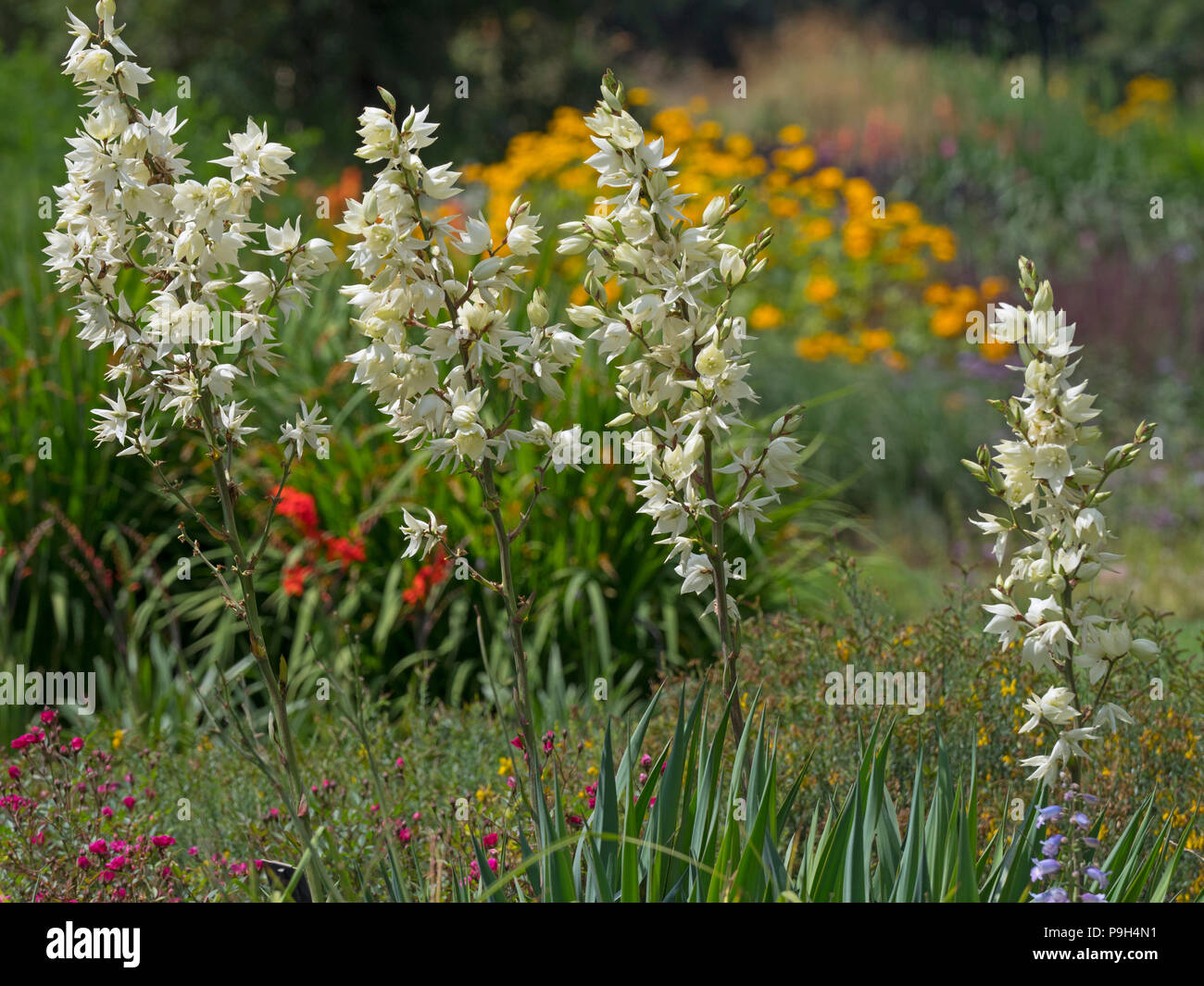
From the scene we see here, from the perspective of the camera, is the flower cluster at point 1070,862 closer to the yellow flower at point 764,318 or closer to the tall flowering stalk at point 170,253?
the tall flowering stalk at point 170,253

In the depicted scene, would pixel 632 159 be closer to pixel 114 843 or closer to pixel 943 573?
pixel 114 843

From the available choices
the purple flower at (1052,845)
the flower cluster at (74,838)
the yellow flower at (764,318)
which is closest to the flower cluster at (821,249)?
the yellow flower at (764,318)

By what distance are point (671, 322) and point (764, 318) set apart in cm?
595

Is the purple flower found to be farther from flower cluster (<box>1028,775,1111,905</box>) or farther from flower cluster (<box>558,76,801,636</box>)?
flower cluster (<box>558,76,801,636</box>)

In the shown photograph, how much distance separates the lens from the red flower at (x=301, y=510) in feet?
13.8

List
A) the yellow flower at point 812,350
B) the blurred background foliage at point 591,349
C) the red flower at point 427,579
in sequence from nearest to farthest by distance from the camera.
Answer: the red flower at point 427,579
the blurred background foliage at point 591,349
the yellow flower at point 812,350

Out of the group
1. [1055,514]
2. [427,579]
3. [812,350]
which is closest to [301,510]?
[427,579]

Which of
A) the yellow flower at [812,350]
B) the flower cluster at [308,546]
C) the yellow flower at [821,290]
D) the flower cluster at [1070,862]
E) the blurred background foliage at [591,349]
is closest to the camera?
the flower cluster at [1070,862]

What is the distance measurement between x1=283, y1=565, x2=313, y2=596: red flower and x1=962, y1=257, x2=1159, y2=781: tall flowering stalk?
255 cm

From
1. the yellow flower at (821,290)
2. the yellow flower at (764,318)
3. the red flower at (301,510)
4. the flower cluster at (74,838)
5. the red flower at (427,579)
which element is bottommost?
the flower cluster at (74,838)

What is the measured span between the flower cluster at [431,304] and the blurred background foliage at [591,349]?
0.50m

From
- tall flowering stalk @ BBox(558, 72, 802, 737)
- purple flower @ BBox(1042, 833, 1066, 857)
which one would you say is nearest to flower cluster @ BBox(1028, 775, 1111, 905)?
purple flower @ BBox(1042, 833, 1066, 857)

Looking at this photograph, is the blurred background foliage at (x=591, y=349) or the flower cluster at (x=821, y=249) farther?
the flower cluster at (x=821, y=249)
